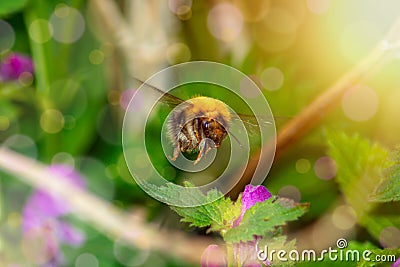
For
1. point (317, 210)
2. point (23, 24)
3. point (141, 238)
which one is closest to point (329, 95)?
point (317, 210)

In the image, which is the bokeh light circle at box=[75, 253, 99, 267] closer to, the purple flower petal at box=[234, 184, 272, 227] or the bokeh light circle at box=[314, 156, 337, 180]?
the bokeh light circle at box=[314, 156, 337, 180]

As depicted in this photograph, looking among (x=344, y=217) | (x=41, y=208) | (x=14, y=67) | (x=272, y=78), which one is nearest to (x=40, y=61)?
(x=14, y=67)

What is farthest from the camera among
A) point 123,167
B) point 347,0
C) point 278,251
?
point 347,0

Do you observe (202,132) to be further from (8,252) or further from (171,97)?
(8,252)

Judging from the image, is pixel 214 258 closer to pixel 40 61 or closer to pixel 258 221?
pixel 258 221

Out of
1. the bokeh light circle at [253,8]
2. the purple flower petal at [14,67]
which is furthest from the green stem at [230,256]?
the bokeh light circle at [253,8]

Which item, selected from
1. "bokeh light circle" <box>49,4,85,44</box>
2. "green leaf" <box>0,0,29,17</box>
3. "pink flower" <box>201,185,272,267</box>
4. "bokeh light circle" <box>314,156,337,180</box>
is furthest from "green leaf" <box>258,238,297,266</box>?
"bokeh light circle" <box>49,4,85,44</box>
